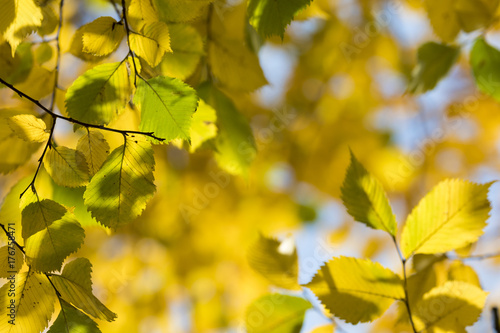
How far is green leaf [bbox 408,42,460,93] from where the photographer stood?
0.73 metres

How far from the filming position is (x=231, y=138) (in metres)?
0.68

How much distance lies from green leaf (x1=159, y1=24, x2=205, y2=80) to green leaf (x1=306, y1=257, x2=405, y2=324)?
323 mm

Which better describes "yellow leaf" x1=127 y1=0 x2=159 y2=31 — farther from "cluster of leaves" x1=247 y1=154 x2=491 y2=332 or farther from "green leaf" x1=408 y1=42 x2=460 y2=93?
"green leaf" x1=408 y1=42 x2=460 y2=93

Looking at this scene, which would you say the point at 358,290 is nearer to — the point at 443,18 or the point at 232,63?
the point at 232,63

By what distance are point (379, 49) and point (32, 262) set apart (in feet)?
6.99

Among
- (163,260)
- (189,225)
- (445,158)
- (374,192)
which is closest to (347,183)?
(374,192)

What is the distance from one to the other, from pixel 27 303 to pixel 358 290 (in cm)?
36

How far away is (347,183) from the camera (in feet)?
1.69

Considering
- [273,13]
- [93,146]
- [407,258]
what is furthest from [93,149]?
[407,258]

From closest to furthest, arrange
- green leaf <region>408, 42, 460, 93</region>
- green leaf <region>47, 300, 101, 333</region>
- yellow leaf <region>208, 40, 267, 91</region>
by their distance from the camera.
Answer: green leaf <region>47, 300, 101, 333</region>, yellow leaf <region>208, 40, 267, 91</region>, green leaf <region>408, 42, 460, 93</region>

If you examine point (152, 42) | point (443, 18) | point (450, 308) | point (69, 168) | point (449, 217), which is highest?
point (443, 18)

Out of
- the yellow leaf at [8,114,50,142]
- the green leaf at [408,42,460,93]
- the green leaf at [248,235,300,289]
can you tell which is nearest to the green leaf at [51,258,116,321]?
the yellow leaf at [8,114,50,142]

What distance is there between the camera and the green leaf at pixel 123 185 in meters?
0.41

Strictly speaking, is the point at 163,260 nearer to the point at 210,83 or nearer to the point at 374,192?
the point at 210,83
